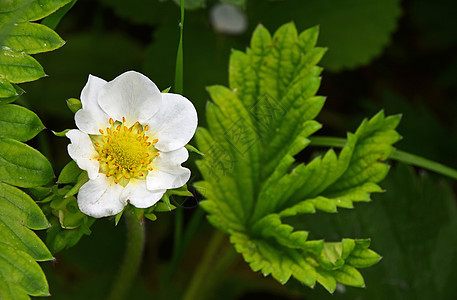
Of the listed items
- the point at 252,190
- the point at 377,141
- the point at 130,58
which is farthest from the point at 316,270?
the point at 130,58

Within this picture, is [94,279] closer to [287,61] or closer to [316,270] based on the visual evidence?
[316,270]

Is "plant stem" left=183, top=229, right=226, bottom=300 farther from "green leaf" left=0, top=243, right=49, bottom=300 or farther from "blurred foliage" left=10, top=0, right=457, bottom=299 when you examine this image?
"green leaf" left=0, top=243, right=49, bottom=300

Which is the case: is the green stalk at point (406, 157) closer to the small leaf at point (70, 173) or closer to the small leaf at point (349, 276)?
the small leaf at point (349, 276)

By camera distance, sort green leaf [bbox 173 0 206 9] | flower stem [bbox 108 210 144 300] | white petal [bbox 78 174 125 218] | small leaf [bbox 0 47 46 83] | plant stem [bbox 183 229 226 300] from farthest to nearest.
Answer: plant stem [bbox 183 229 226 300], green leaf [bbox 173 0 206 9], flower stem [bbox 108 210 144 300], small leaf [bbox 0 47 46 83], white petal [bbox 78 174 125 218]

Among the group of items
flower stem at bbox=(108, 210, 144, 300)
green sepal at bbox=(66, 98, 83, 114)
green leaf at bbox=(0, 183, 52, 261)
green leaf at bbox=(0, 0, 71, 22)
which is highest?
green leaf at bbox=(0, 0, 71, 22)

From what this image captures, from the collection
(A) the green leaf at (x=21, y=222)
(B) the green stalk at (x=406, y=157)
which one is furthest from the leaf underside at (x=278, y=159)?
(A) the green leaf at (x=21, y=222)

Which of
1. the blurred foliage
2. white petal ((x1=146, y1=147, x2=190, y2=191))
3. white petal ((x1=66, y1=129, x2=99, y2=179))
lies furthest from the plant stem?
white petal ((x1=66, y1=129, x2=99, y2=179))

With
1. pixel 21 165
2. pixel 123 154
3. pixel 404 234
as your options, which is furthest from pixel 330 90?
pixel 21 165

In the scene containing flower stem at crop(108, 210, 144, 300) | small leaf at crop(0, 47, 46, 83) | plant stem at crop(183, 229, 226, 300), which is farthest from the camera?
plant stem at crop(183, 229, 226, 300)
